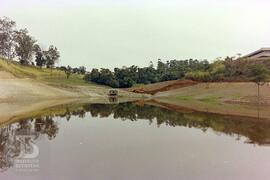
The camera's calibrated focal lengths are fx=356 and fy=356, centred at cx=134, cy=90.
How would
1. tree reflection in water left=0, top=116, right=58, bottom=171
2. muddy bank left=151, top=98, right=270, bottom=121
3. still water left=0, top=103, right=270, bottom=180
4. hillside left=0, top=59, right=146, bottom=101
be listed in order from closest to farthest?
still water left=0, top=103, right=270, bottom=180 < tree reflection in water left=0, top=116, right=58, bottom=171 < muddy bank left=151, top=98, right=270, bottom=121 < hillside left=0, top=59, right=146, bottom=101

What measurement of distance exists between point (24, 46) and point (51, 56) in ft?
43.9

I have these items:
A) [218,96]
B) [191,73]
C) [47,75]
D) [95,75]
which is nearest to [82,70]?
[95,75]

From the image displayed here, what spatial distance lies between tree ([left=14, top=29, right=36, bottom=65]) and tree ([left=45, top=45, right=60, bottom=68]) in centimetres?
750

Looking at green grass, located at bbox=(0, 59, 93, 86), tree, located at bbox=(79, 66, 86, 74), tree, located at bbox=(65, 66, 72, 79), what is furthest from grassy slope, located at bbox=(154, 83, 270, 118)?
tree, located at bbox=(79, 66, 86, 74)

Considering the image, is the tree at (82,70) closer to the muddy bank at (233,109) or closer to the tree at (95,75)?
the tree at (95,75)

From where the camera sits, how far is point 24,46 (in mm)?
119688

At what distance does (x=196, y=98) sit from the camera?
84625 mm

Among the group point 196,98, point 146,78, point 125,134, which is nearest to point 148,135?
point 125,134

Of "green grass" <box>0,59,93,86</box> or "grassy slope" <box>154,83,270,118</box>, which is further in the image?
"green grass" <box>0,59,93,86</box>

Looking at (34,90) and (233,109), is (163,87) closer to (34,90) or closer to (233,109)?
(34,90)

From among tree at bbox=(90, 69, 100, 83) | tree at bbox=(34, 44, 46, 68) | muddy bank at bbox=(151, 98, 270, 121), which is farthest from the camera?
tree at bbox=(34, 44, 46, 68)

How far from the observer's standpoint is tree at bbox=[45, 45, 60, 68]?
13000 cm

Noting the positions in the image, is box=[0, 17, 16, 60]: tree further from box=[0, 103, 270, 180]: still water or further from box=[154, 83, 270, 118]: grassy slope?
box=[0, 103, 270, 180]: still water

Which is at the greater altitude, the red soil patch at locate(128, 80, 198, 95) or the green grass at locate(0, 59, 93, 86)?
the green grass at locate(0, 59, 93, 86)
